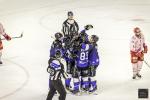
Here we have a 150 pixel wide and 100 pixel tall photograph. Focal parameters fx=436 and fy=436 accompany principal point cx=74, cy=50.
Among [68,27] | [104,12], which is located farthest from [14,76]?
[104,12]

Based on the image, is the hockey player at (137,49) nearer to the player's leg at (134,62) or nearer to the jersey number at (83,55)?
the player's leg at (134,62)

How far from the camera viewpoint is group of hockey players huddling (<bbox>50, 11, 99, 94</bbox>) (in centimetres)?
867

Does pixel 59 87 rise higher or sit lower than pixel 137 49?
lower

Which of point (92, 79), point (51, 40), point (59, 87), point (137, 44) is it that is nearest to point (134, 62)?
point (137, 44)

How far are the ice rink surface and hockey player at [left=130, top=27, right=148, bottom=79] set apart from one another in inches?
12.5

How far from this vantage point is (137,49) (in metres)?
9.67

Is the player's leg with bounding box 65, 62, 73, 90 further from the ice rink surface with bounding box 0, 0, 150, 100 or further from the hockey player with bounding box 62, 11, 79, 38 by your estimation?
the hockey player with bounding box 62, 11, 79, 38

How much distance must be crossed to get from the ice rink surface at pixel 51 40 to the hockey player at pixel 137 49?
1.05 ft

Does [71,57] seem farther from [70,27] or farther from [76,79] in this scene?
[70,27]

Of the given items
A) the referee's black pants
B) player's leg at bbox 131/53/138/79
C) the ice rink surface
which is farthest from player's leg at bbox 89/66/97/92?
player's leg at bbox 131/53/138/79

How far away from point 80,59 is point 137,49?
1.60 metres

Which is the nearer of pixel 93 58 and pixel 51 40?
pixel 93 58

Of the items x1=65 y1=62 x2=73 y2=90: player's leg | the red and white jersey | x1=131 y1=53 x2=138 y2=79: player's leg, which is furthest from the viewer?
x1=131 y1=53 x2=138 y2=79: player's leg

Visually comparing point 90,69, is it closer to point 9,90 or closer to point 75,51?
point 75,51
